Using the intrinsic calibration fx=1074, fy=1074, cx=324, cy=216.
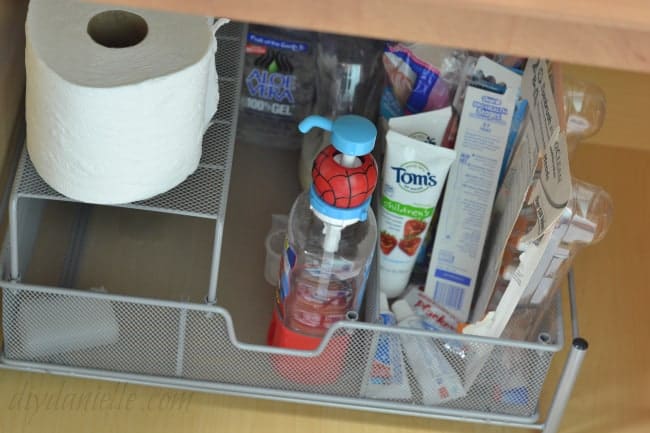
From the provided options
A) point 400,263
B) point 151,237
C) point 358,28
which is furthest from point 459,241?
point 358,28

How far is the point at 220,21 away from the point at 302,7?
9.1 inches

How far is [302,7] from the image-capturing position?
0.60 metres

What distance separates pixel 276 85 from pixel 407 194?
208 mm

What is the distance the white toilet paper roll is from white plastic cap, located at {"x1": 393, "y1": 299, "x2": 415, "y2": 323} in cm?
25

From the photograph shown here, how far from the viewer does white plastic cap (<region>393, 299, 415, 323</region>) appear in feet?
3.20

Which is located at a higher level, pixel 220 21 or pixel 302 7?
pixel 302 7

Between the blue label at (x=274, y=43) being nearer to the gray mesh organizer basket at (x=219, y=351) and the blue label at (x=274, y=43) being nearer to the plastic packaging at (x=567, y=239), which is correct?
the gray mesh organizer basket at (x=219, y=351)

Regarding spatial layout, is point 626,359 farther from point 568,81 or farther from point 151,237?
point 151,237

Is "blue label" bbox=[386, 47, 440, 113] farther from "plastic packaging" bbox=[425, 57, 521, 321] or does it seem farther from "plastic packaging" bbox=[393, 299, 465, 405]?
"plastic packaging" bbox=[393, 299, 465, 405]

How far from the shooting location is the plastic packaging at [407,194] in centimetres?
90

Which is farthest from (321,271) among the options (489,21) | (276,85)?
(489,21)

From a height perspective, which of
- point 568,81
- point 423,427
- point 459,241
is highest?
point 568,81

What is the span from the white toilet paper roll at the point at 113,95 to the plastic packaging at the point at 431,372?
0.26 meters

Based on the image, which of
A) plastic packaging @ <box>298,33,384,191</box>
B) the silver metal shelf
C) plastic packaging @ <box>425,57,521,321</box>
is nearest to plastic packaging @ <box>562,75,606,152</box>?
plastic packaging @ <box>425,57,521,321</box>
